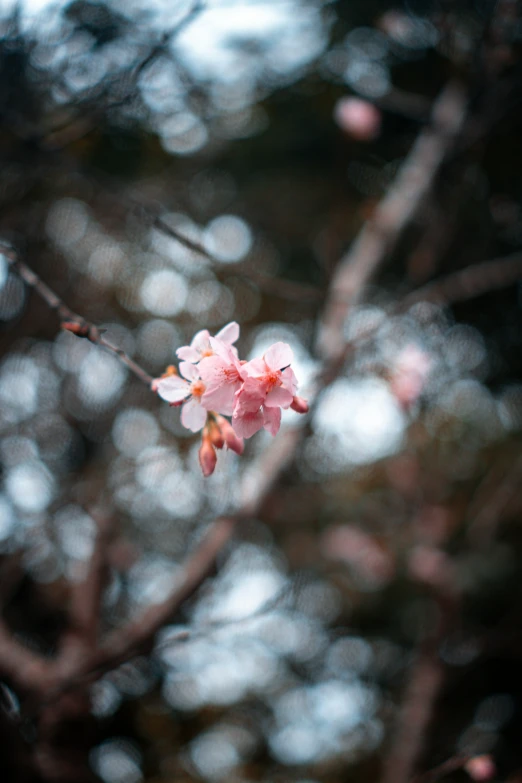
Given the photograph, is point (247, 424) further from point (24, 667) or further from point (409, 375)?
point (24, 667)

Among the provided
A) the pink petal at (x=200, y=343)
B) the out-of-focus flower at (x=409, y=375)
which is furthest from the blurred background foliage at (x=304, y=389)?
the pink petal at (x=200, y=343)

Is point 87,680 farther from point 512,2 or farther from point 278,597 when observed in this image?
point 512,2

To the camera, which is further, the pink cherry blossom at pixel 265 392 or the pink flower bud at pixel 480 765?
the pink flower bud at pixel 480 765

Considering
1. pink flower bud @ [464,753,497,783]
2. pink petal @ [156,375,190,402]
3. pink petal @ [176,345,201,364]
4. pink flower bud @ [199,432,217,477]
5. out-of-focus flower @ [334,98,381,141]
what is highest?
out-of-focus flower @ [334,98,381,141]

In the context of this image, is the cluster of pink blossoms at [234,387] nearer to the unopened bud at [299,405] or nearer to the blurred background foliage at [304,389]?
the unopened bud at [299,405]

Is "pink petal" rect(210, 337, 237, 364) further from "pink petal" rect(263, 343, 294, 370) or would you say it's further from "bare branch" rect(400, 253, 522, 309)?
"bare branch" rect(400, 253, 522, 309)

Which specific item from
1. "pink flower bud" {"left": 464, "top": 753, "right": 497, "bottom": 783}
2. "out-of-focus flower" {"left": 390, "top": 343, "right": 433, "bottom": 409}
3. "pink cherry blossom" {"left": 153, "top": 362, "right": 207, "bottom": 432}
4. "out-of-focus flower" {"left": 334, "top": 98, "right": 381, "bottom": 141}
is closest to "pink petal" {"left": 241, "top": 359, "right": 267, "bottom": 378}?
"pink cherry blossom" {"left": 153, "top": 362, "right": 207, "bottom": 432}
